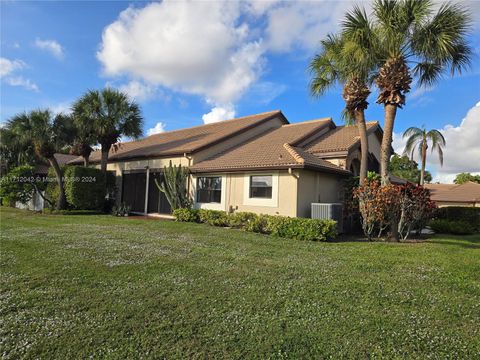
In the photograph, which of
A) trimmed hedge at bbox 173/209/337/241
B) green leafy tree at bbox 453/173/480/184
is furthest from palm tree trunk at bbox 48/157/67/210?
green leafy tree at bbox 453/173/480/184

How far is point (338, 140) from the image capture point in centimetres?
1720

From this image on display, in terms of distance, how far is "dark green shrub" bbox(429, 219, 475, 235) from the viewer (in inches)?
615

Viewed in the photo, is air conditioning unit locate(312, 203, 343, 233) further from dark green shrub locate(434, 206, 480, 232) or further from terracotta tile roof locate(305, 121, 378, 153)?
dark green shrub locate(434, 206, 480, 232)

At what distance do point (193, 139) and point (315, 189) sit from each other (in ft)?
33.4

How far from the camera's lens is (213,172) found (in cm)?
1644

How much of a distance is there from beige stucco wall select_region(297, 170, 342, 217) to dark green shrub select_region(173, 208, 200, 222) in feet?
17.8

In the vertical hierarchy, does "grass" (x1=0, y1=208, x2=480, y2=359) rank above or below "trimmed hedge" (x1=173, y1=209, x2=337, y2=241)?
below

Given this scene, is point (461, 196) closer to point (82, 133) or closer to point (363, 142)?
point (363, 142)

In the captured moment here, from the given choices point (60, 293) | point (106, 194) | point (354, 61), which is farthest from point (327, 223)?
point (106, 194)

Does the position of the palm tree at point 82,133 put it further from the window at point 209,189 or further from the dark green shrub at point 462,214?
the dark green shrub at point 462,214

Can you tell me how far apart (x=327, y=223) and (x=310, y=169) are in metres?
2.82

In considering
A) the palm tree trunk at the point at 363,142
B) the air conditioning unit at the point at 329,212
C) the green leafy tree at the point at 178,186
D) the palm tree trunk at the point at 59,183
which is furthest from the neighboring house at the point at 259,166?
the palm tree trunk at the point at 59,183

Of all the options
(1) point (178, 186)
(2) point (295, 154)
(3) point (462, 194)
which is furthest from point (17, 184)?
(3) point (462, 194)

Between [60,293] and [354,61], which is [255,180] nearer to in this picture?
[354,61]
